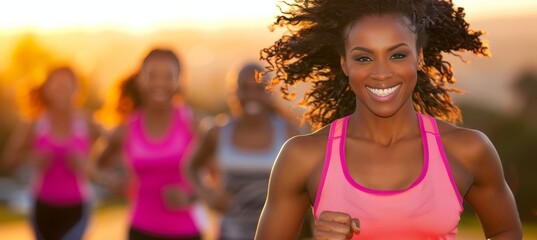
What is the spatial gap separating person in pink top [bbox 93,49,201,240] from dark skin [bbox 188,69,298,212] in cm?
11

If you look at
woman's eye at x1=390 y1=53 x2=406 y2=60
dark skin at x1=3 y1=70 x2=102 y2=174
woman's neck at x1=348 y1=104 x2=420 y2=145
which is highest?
woman's eye at x1=390 y1=53 x2=406 y2=60

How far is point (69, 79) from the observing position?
35.2 ft

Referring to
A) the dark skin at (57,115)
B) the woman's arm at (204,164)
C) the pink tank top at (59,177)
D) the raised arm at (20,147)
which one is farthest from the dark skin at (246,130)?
the raised arm at (20,147)

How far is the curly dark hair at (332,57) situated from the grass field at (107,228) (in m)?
11.0

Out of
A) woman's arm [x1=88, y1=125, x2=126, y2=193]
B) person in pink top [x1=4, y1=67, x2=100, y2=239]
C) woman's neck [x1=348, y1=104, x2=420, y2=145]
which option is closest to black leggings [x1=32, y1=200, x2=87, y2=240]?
person in pink top [x1=4, y1=67, x2=100, y2=239]

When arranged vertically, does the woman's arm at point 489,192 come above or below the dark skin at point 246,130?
above

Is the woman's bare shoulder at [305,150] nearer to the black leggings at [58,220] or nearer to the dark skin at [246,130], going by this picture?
the dark skin at [246,130]

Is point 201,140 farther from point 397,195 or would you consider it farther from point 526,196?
point 526,196

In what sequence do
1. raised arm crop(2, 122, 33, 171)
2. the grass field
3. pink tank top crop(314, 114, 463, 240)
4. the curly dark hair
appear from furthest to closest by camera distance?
the grass field
raised arm crop(2, 122, 33, 171)
the curly dark hair
pink tank top crop(314, 114, 463, 240)

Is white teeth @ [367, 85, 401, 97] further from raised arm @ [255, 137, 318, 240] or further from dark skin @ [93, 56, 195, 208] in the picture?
dark skin @ [93, 56, 195, 208]

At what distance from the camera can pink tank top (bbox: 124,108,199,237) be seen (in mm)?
8172

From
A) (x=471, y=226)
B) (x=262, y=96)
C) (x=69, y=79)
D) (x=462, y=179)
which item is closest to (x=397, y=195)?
(x=462, y=179)

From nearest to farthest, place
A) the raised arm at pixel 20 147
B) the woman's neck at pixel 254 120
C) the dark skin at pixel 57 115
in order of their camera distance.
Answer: the woman's neck at pixel 254 120, the dark skin at pixel 57 115, the raised arm at pixel 20 147

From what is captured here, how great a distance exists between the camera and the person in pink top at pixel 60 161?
1013cm
